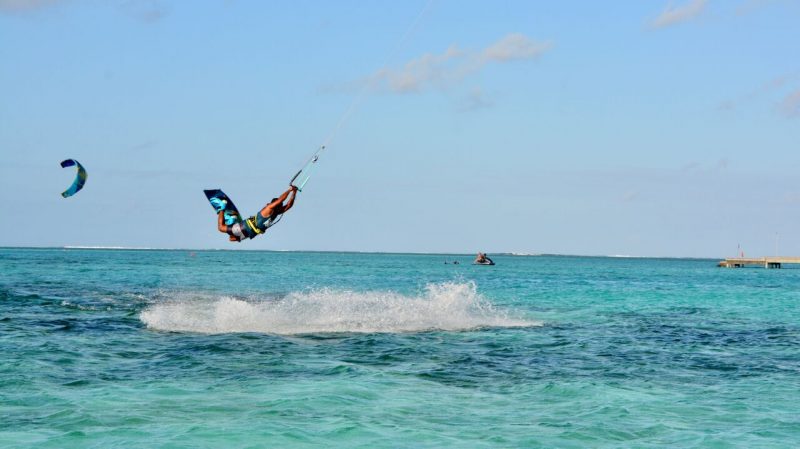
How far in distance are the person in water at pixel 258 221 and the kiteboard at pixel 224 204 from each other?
110mm

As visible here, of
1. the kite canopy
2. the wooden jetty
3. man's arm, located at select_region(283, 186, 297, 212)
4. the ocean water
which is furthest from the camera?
the wooden jetty

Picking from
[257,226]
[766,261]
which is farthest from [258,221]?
[766,261]

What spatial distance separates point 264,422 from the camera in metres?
12.6

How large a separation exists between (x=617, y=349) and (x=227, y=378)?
34.7ft

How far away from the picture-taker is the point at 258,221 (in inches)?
864

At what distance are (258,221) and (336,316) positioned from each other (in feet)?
21.6

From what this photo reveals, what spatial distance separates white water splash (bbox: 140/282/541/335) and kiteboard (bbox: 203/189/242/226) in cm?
332

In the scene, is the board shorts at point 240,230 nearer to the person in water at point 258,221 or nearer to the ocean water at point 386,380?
the person in water at point 258,221

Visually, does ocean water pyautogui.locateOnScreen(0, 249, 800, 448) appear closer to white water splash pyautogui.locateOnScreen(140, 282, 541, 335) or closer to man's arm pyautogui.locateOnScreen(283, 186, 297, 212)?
white water splash pyautogui.locateOnScreen(140, 282, 541, 335)

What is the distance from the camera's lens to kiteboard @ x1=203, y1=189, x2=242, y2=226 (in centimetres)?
2269

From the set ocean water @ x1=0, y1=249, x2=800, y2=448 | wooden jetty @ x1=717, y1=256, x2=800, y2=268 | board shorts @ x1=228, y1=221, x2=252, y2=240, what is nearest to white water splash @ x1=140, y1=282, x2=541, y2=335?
ocean water @ x1=0, y1=249, x2=800, y2=448

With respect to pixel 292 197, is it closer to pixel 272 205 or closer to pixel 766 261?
pixel 272 205

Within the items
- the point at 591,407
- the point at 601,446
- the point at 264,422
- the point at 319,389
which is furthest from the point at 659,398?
the point at 264,422

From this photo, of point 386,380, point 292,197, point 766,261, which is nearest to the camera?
point 386,380
